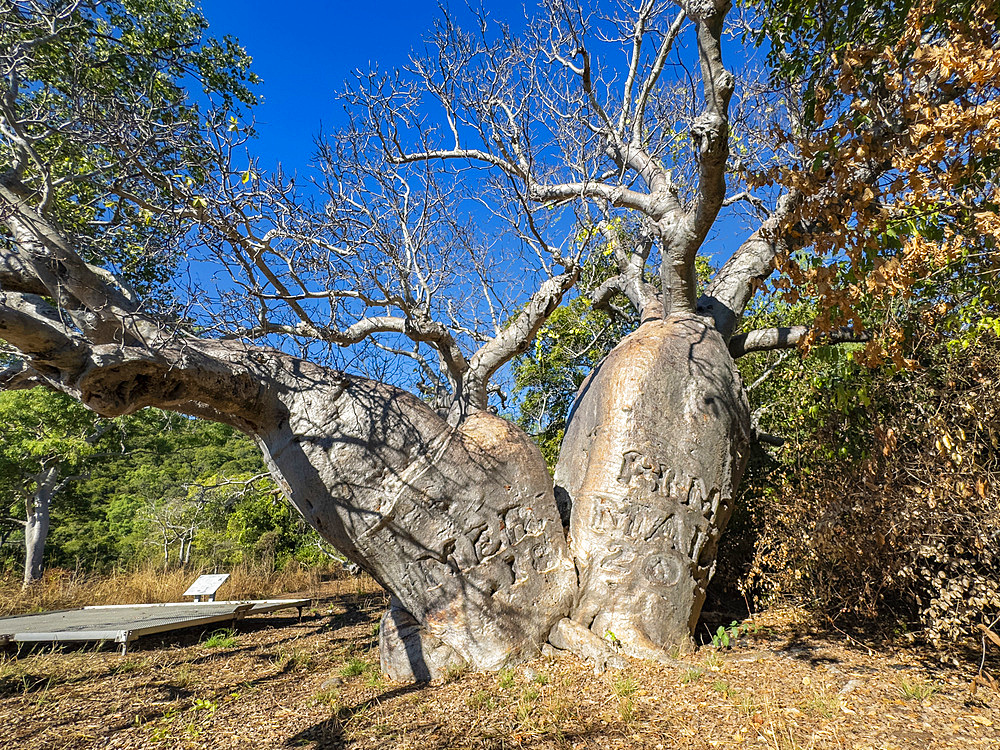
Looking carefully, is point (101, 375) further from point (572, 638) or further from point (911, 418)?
point (911, 418)

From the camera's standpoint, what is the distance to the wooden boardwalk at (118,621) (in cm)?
504

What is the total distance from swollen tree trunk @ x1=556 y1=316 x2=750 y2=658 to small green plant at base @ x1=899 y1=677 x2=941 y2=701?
1.25 meters

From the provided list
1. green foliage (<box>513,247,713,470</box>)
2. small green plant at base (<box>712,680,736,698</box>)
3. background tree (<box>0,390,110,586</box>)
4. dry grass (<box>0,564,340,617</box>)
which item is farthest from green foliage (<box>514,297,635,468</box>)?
background tree (<box>0,390,110,586</box>)

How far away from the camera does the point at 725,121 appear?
3459 millimetres

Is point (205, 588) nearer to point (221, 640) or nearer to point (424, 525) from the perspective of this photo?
point (221, 640)

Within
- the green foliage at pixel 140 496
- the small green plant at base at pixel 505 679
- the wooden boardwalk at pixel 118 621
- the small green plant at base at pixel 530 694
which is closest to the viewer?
the small green plant at base at pixel 530 694

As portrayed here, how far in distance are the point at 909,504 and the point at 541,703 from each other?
2.41 metres

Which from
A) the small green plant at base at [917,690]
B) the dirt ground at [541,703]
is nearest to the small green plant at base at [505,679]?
the dirt ground at [541,703]

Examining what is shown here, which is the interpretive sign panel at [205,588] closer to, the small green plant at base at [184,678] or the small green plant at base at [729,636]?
the small green plant at base at [184,678]

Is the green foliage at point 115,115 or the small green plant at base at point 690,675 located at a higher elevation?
the green foliage at point 115,115

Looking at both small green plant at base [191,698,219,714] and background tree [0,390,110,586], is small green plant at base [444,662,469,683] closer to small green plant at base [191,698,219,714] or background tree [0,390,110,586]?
small green plant at base [191,698,219,714]

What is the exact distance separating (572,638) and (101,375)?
10.7 feet

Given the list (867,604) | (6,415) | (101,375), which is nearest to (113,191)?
(101,375)

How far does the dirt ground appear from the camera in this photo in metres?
2.71
